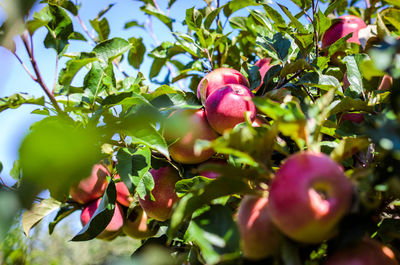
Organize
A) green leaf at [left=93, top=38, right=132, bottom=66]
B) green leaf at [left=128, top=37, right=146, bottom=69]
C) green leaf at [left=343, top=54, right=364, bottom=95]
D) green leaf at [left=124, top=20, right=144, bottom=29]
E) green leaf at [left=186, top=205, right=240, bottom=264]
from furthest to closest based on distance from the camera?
1. green leaf at [left=124, top=20, right=144, bottom=29]
2. green leaf at [left=128, top=37, right=146, bottom=69]
3. green leaf at [left=93, top=38, right=132, bottom=66]
4. green leaf at [left=343, top=54, right=364, bottom=95]
5. green leaf at [left=186, top=205, right=240, bottom=264]

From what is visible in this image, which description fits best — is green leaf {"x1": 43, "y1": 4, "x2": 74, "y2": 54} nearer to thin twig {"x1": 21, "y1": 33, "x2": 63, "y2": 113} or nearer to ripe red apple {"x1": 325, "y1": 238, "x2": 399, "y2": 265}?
thin twig {"x1": 21, "y1": 33, "x2": 63, "y2": 113}

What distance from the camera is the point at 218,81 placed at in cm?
106

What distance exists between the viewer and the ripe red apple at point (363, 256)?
0.50 m

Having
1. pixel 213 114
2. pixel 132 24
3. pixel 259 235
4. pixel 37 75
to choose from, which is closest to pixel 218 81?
pixel 213 114

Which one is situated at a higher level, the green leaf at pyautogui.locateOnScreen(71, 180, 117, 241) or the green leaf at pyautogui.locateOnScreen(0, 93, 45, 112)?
the green leaf at pyautogui.locateOnScreen(0, 93, 45, 112)

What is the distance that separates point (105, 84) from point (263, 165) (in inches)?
25.0

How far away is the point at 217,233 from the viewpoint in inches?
23.4

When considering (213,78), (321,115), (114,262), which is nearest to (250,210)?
(321,115)

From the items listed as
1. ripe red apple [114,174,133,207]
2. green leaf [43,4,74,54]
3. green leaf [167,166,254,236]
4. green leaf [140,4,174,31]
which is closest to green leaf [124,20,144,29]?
green leaf [140,4,174,31]

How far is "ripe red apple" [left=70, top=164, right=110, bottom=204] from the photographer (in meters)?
1.22

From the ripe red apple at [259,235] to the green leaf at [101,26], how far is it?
1291 millimetres

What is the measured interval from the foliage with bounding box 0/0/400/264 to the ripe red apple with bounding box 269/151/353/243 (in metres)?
0.02

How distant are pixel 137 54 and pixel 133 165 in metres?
0.83

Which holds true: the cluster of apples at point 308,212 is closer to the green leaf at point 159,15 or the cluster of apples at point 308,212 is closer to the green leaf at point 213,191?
the green leaf at point 213,191
